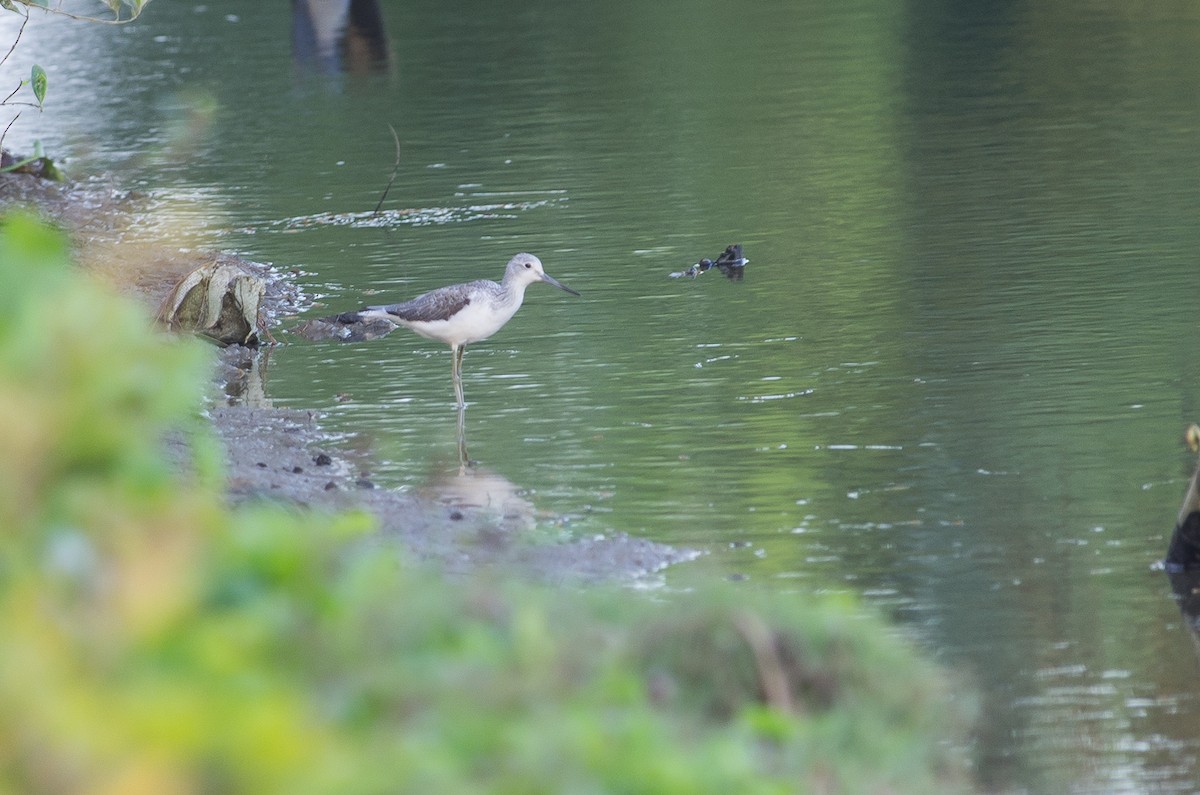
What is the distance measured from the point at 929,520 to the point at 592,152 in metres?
16.3

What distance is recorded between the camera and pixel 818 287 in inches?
690

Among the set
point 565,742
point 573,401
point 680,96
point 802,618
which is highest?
point 565,742

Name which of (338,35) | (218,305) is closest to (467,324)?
(218,305)

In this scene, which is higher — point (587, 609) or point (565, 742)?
point (565, 742)

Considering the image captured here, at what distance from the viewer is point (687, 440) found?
41.2 feet

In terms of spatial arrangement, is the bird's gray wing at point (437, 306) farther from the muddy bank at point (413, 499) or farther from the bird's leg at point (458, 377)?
the muddy bank at point (413, 499)

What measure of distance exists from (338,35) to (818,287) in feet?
87.3

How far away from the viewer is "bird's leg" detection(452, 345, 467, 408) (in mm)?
14172

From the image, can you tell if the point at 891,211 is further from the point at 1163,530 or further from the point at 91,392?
the point at 91,392

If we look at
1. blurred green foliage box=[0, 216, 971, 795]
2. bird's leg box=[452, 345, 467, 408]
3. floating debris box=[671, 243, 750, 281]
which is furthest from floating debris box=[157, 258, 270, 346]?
blurred green foliage box=[0, 216, 971, 795]

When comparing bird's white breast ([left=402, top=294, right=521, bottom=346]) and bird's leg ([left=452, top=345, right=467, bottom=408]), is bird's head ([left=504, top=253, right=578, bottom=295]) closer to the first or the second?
bird's white breast ([left=402, top=294, right=521, bottom=346])

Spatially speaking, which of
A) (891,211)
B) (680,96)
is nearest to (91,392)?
(891,211)

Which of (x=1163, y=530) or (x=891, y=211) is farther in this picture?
(x=891, y=211)

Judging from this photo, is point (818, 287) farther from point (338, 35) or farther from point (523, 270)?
point (338, 35)
